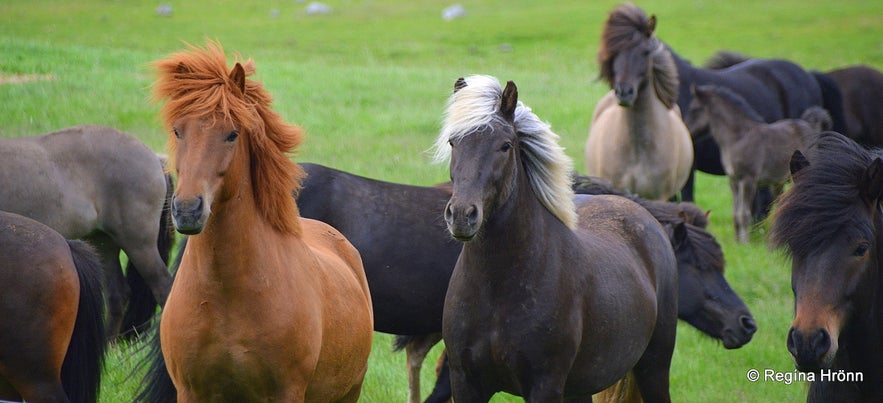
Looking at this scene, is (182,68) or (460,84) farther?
(460,84)

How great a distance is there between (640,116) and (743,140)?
2.38 m

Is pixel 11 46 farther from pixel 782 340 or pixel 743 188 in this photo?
pixel 782 340

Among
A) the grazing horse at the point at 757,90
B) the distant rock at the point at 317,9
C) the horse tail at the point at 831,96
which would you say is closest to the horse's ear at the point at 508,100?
the grazing horse at the point at 757,90

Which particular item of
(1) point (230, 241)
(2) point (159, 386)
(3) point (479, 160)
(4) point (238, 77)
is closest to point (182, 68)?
(4) point (238, 77)

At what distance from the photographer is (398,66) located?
23.9 meters

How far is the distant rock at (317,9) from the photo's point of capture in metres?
36.6

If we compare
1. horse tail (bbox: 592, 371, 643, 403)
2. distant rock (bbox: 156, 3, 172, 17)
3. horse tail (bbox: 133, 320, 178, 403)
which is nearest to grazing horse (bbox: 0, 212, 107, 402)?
horse tail (bbox: 133, 320, 178, 403)

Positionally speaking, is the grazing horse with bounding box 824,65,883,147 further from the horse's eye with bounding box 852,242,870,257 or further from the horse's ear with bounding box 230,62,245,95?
the horse's ear with bounding box 230,62,245,95

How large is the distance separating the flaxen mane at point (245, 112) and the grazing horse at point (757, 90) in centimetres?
924

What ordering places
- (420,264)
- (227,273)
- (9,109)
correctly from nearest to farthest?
1. (227,273)
2. (420,264)
3. (9,109)

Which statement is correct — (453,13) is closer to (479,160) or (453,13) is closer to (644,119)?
(644,119)

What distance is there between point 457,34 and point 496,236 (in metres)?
28.0

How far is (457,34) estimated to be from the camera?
31.7m

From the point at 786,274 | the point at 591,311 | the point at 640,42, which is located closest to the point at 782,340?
the point at 786,274
